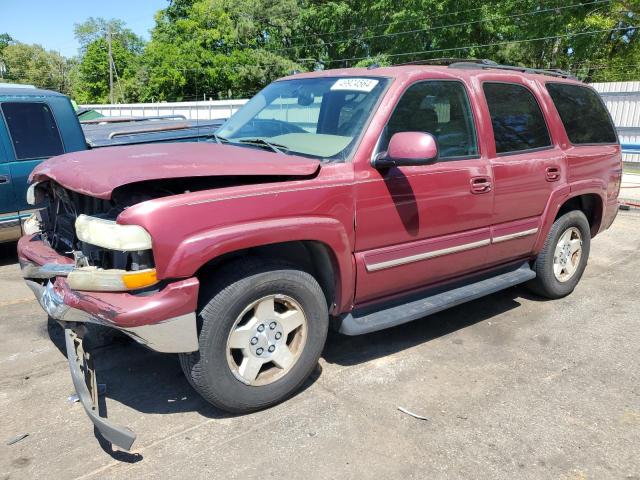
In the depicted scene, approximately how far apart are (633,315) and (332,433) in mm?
3270

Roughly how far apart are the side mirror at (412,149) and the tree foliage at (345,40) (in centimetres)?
1653

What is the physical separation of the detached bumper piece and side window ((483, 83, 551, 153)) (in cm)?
314

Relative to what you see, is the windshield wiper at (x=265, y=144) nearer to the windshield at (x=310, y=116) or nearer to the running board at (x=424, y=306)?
the windshield at (x=310, y=116)

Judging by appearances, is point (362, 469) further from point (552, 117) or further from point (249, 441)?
point (552, 117)

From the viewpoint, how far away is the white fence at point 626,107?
1748cm

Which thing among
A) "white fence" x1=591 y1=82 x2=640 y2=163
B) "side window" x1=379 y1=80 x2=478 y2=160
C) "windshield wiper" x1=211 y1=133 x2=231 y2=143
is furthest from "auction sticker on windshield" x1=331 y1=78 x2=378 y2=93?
"white fence" x1=591 y1=82 x2=640 y2=163

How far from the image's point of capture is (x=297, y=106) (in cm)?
415

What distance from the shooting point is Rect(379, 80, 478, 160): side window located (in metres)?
3.65

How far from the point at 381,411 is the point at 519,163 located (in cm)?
223

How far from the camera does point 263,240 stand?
9.66ft

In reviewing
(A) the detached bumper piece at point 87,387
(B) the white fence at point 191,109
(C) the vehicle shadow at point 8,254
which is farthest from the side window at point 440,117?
(B) the white fence at point 191,109

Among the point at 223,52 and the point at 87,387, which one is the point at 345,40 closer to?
the point at 223,52

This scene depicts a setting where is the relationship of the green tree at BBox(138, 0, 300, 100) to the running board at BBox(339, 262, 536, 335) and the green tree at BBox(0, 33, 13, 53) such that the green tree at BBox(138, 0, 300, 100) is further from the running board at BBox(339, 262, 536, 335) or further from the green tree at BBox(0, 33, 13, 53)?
the green tree at BBox(0, 33, 13, 53)

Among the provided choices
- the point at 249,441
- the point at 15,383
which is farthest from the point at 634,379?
the point at 15,383
